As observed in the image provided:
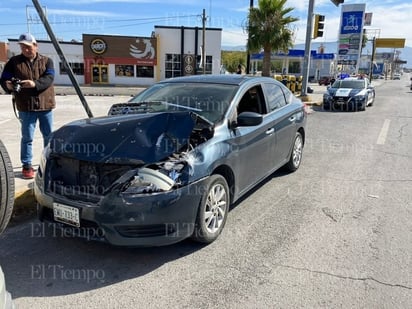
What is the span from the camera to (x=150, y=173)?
3.11 metres

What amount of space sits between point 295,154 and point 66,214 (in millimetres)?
4053

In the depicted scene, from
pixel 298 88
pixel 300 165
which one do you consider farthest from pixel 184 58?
pixel 300 165

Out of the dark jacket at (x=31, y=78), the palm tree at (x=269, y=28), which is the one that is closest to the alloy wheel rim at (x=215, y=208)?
the dark jacket at (x=31, y=78)

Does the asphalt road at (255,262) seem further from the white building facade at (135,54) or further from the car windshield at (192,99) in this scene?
the white building facade at (135,54)

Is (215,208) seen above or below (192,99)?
below

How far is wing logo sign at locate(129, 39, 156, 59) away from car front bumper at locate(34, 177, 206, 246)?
34618mm

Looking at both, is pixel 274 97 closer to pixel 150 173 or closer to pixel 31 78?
pixel 150 173

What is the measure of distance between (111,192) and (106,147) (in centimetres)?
44

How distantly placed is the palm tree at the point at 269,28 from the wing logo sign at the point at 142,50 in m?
17.3

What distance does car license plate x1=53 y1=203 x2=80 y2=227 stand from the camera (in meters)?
3.13

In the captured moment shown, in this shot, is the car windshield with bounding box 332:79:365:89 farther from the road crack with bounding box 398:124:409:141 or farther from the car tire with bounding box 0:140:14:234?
the car tire with bounding box 0:140:14:234

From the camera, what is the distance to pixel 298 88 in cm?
2558

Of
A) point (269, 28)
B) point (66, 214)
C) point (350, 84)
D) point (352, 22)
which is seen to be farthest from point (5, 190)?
point (352, 22)

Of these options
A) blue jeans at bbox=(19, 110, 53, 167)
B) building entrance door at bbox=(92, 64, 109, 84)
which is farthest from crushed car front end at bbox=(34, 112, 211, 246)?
building entrance door at bbox=(92, 64, 109, 84)
